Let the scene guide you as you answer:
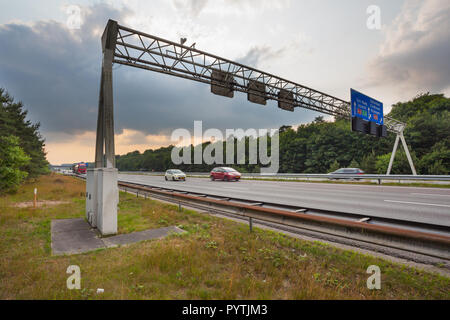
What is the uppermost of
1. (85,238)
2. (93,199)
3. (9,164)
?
(9,164)

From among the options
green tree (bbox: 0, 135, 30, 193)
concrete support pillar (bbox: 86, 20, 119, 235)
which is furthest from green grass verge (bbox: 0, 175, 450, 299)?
green tree (bbox: 0, 135, 30, 193)

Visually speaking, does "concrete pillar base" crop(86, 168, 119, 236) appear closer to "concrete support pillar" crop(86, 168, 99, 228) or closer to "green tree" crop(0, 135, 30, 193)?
"concrete support pillar" crop(86, 168, 99, 228)

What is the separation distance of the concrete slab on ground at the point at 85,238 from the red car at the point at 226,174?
1893 centimetres

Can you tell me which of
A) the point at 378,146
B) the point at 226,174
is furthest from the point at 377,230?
the point at 378,146

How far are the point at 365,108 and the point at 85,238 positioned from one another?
2193cm

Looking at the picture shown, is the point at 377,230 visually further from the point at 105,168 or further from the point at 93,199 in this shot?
the point at 93,199

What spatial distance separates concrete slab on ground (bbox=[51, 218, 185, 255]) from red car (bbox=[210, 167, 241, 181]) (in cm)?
1893

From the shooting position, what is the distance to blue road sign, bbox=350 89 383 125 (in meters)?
17.9

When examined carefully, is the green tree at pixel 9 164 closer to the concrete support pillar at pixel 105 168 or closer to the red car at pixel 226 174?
the concrete support pillar at pixel 105 168

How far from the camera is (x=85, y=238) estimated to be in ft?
18.7

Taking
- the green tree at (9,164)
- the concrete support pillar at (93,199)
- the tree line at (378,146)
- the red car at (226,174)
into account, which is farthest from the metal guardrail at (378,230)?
the tree line at (378,146)
